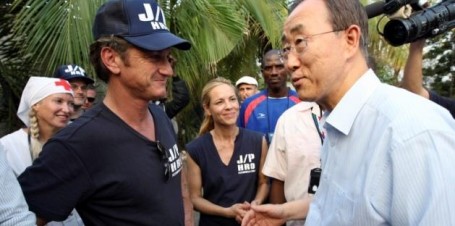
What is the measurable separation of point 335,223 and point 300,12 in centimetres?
62

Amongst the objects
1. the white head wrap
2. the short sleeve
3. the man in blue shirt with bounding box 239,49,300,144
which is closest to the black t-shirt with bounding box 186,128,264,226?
the man in blue shirt with bounding box 239,49,300,144

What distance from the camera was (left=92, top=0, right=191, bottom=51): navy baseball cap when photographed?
2002 mm

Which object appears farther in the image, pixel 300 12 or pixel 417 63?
pixel 417 63

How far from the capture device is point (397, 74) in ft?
50.8

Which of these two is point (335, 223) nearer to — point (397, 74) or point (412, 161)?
point (412, 161)

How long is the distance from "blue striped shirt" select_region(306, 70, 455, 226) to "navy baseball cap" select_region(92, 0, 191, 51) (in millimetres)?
837

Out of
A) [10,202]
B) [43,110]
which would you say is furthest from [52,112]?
[10,202]

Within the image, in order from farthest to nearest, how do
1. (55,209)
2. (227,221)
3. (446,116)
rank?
(227,221) < (55,209) < (446,116)

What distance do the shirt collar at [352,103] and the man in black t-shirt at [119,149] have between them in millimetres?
834

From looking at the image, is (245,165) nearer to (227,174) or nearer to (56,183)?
(227,174)

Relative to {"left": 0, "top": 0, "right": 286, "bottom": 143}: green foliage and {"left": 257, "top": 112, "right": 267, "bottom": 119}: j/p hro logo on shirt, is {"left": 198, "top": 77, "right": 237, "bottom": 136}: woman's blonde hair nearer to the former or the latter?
{"left": 257, "top": 112, "right": 267, "bottom": 119}: j/p hro logo on shirt

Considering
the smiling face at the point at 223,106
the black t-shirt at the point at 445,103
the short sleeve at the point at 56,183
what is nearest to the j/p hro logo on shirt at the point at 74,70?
the smiling face at the point at 223,106

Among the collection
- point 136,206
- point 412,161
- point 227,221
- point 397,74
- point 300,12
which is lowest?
A: point 397,74

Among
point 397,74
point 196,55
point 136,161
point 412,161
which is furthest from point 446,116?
point 397,74
